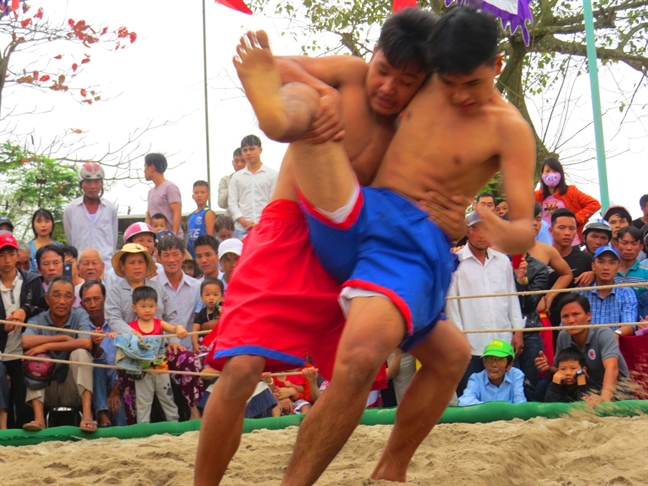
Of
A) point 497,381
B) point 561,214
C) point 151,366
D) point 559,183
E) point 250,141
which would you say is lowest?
point 497,381

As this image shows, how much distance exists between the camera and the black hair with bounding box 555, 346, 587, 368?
16.1 ft

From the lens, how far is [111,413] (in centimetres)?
513

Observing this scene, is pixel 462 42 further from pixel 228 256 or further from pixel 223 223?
pixel 223 223

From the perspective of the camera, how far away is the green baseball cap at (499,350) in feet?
16.4

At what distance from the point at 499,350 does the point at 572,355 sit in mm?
408

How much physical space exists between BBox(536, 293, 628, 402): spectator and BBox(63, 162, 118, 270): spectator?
134 inches

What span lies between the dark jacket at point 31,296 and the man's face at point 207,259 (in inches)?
45.4

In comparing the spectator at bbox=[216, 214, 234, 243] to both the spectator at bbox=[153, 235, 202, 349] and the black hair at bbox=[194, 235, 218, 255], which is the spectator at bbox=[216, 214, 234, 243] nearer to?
the black hair at bbox=[194, 235, 218, 255]

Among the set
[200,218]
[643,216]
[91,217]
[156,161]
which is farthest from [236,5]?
[643,216]

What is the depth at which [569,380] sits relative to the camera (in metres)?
4.92

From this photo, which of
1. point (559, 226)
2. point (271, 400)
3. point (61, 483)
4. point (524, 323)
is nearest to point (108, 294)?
point (271, 400)

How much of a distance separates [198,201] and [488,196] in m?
2.57

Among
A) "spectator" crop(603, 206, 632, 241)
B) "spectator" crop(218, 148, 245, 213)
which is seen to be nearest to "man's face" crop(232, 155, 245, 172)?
"spectator" crop(218, 148, 245, 213)

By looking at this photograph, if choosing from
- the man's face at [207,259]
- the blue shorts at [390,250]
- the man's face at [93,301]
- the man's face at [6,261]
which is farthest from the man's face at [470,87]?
the man's face at [207,259]
